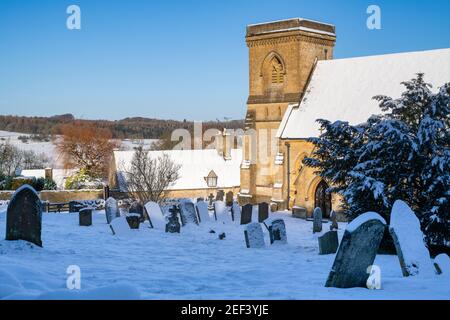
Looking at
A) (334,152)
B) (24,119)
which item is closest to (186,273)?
(334,152)

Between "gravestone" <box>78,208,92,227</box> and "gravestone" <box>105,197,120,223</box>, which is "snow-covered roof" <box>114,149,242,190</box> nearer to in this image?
"gravestone" <box>105,197,120,223</box>

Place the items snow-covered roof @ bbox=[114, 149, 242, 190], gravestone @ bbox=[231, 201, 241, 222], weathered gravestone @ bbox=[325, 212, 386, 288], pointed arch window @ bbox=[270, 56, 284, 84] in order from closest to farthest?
weathered gravestone @ bbox=[325, 212, 386, 288], gravestone @ bbox=[231, 201, 241, 222], pointed arch window @ bbox=[270, 56, 284, 84], snow-covered roof @ bbox=[114, 149, 242, 190]

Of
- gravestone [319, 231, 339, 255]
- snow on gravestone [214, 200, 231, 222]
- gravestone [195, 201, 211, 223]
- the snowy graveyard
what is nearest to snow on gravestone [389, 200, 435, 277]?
the snowy graveyard

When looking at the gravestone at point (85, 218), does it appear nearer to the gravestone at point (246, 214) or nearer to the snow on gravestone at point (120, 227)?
the snow on gravestone at point (120, 227)

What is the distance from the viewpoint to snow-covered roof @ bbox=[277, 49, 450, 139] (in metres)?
27.9

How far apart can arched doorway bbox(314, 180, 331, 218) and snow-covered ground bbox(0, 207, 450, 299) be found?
11.6 meters

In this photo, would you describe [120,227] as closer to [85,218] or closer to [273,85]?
[85,218]

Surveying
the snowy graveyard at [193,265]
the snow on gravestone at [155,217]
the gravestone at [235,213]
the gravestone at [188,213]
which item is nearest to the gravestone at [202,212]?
the gravestone at [188,213]

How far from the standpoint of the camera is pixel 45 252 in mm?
11172

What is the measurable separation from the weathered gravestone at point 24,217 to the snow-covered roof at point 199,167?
3036 cm

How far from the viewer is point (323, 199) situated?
28.9 metres

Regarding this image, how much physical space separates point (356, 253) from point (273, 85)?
25.3 m

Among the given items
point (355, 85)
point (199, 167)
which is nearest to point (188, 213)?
point (355, 85)
